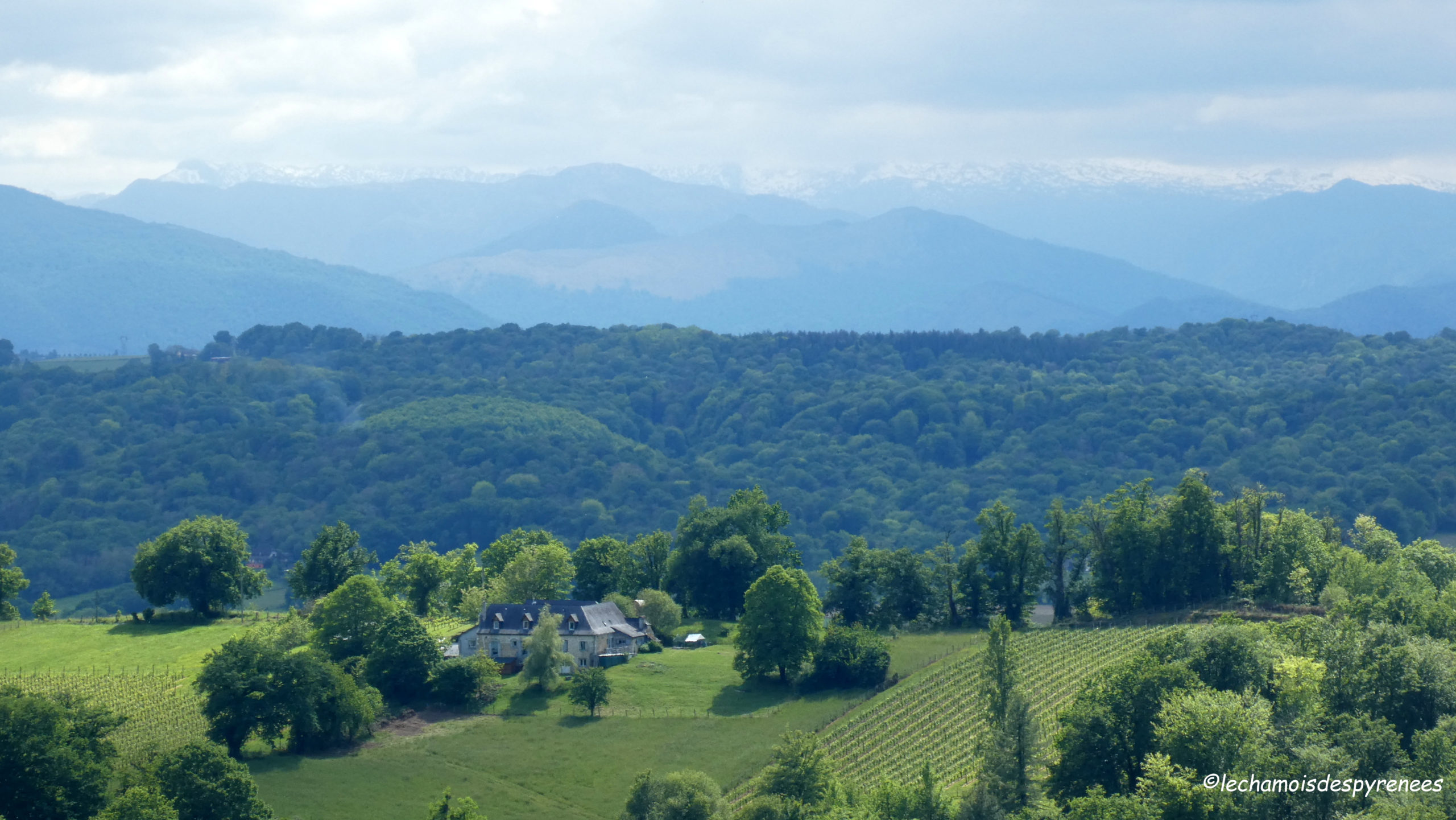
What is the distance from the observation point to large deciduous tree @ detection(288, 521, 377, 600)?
319 feet

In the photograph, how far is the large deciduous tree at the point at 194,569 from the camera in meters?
92.4

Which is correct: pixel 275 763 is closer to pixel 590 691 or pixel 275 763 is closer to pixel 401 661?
pixel 401 661

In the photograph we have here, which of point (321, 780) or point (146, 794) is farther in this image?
point (321, 780)

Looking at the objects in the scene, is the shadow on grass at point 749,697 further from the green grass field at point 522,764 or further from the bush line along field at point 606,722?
the green grass field at point 522,764

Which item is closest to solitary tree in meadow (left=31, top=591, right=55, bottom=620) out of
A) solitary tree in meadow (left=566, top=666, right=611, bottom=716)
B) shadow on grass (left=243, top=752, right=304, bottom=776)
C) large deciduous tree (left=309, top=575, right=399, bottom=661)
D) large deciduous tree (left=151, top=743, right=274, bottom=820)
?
large deciduous tree (left=309, top=575, right=399, bottom=661)

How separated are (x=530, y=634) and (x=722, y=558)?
18741 mm

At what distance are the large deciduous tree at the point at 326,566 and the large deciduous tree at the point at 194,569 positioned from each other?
4555mm

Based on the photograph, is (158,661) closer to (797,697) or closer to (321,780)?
(321,780)

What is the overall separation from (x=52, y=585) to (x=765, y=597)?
140606 mm

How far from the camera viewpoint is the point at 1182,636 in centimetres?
6594

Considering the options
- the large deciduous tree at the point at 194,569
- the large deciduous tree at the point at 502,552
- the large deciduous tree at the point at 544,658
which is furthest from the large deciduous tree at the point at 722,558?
the large deciduous tree at the point at 194,569

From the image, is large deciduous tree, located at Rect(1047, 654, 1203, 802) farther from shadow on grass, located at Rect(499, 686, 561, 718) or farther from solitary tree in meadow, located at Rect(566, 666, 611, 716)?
shadow on grass, located at Rect(499, 686, 561, 718)

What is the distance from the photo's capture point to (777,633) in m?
80.4

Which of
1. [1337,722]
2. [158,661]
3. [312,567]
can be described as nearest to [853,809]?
[1337,722]
